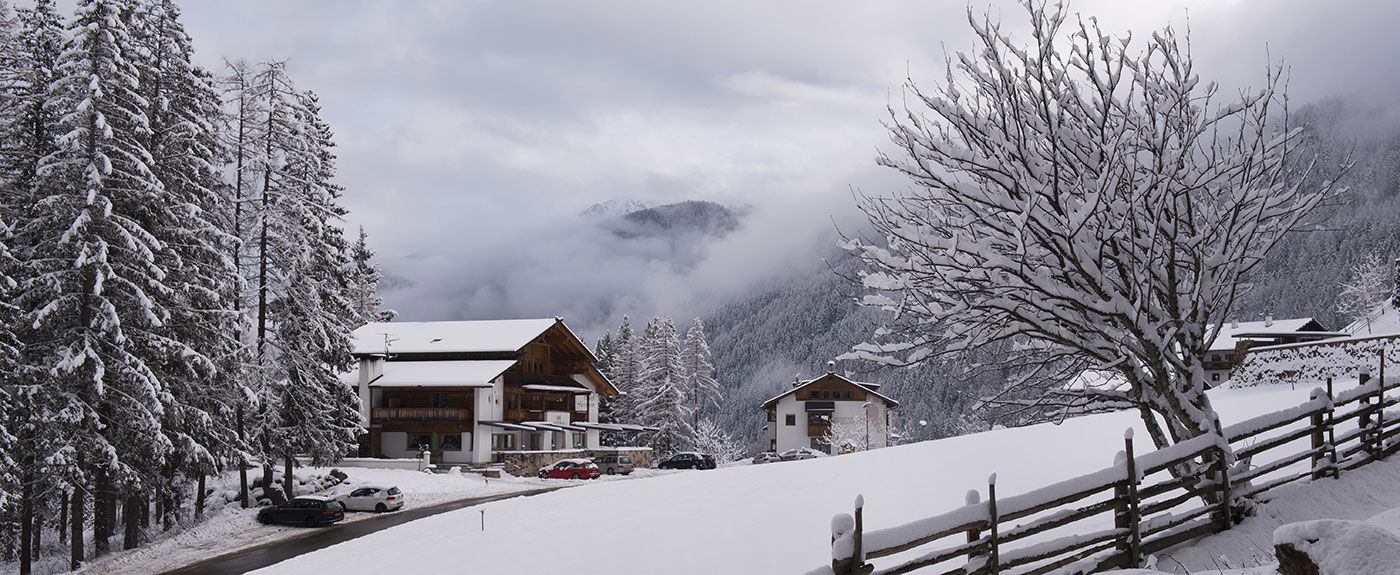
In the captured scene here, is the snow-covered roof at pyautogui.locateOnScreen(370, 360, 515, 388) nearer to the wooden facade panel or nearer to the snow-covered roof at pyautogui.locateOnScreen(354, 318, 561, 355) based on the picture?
the wooden facade panel

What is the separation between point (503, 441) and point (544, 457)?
5.73 m

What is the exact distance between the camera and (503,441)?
2482 inches

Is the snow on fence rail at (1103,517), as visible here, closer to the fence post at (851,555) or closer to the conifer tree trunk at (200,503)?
the fence post at (851,555)

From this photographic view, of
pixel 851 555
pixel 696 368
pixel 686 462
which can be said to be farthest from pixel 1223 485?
pixel 696 368

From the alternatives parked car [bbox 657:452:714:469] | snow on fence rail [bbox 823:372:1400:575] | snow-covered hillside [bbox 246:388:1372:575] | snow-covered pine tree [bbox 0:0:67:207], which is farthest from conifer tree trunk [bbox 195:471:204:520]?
snow on fence rail [bbox 823:372:1400:575]

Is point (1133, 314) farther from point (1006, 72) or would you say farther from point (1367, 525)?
point (1367, 525)

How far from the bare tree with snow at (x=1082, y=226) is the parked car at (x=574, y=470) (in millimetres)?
43836

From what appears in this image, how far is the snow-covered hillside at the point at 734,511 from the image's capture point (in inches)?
660

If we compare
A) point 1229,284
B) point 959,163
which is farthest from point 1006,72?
point 1229,284

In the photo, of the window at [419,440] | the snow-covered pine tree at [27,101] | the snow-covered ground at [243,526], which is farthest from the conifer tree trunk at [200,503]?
the window at [419,440]

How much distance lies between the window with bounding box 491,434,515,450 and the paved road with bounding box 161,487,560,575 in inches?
924

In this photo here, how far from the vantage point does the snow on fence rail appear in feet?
28.7

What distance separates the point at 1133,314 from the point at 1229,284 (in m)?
2.13

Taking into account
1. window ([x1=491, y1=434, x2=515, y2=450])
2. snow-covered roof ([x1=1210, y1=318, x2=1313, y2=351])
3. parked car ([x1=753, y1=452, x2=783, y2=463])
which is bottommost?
parked car ([x1=753, y1=452, x2=783, y2=463])
